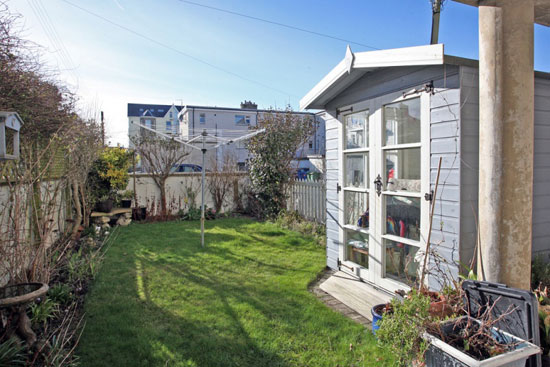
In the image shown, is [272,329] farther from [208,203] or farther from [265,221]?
[208,203]

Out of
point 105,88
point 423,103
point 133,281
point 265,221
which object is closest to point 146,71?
point 105,88

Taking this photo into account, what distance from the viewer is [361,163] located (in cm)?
419

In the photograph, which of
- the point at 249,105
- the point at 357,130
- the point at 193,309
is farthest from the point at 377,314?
the point at 249,105

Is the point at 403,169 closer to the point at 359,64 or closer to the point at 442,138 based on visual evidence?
the point at 442,138

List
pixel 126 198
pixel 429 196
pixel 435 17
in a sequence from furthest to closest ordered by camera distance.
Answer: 1. pixel 126 198
2. pixel 435 17
3. pixel 429 196

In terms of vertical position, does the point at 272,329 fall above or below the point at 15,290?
below

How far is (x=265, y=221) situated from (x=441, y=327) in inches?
263

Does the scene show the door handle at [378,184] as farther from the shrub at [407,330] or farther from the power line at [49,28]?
the power line at [49,28]

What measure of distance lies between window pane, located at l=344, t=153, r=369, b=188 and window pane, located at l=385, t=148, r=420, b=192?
0.39 metres

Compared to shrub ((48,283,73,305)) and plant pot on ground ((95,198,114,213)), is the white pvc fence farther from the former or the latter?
→ shrub ((48,283,73,305))

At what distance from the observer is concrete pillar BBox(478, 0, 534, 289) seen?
2.11m

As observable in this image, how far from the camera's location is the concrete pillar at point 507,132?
6.92ft

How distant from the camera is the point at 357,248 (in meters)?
4.38

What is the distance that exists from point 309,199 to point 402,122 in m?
4.68
